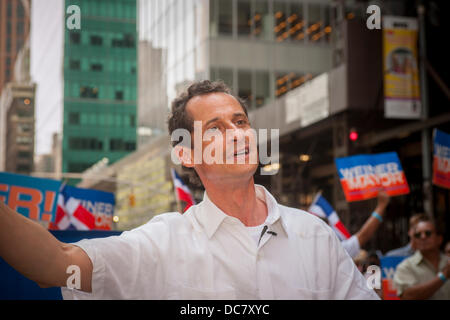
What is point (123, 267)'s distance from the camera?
4.88 feet

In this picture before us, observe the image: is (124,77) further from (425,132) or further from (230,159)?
(425,132)

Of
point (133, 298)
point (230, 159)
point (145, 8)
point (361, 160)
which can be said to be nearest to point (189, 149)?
point (230, 159)

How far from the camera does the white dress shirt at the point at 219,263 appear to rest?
1.49m

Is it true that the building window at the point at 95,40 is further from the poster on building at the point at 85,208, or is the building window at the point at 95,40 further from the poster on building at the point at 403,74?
the poster on building at the point at 403,74

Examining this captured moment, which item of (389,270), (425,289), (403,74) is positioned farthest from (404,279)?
(403,74)

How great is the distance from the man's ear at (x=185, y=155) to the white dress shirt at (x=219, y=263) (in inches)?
5.4

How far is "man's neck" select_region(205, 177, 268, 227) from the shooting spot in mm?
1649

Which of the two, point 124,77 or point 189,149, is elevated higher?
point 124,77

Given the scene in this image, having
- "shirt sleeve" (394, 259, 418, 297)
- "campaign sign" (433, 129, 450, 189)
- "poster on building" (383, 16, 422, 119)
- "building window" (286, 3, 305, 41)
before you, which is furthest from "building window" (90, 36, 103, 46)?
"poster on building" (383, 16, 422, 119)

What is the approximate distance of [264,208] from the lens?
1.70 m

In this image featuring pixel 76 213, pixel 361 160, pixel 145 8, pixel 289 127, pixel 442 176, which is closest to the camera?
pixel 289 127

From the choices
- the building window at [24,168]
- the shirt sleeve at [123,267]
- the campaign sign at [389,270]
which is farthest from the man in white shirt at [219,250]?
the building window at [24,168]

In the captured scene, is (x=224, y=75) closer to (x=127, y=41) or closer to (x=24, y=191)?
(x=127, y=41)

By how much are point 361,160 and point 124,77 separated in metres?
2.01
